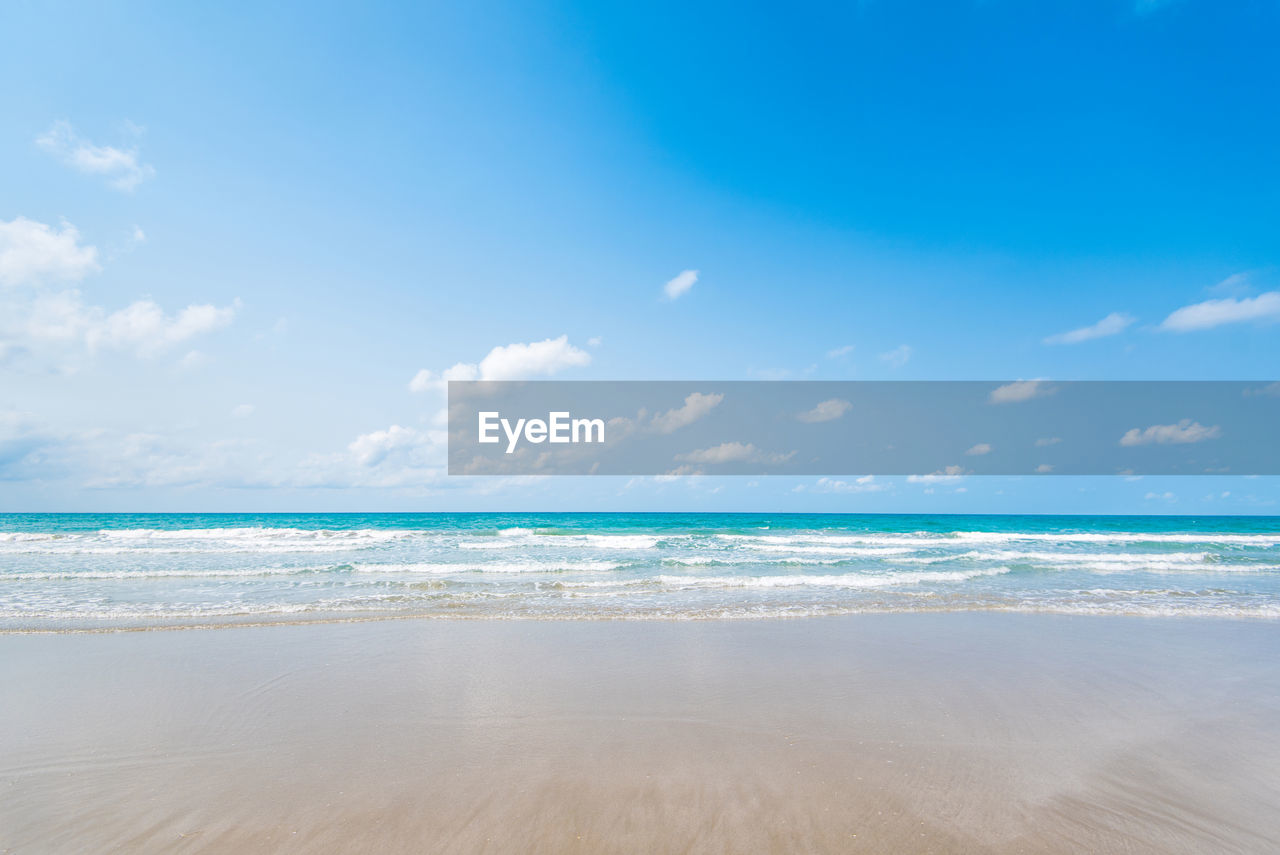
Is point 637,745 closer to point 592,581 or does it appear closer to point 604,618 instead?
point 604,618

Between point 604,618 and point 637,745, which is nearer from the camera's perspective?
point 637,745

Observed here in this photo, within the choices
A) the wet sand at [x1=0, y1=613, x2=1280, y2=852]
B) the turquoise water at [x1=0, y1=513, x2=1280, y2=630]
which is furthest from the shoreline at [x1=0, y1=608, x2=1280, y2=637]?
the wet sand at [x1=0, y1=613, x2=1280, y2=852]

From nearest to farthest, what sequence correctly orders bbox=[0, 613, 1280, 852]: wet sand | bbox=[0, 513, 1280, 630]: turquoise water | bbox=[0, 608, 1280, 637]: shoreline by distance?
bbox=[0, 613, 1280, 852]: wet sand
bbox=[0, 608, 1280, 637]: shoreline
bbox=[0, 513, 1280, 630]: turquoise water

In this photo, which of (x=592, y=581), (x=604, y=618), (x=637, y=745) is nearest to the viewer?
(x=637, y=745)

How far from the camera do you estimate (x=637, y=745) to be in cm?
535

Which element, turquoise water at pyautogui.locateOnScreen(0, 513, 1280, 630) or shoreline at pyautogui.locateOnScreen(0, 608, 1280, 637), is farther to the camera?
turquoise water at pyautogui.locateOnScreen(0, 513, 1280, 630)

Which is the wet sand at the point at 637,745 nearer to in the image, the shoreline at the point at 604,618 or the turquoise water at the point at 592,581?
the shoreline at the point at 604,618

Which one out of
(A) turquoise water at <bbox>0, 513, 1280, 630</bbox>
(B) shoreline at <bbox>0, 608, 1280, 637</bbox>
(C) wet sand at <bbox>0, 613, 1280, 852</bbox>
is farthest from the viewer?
(A) turquoise water at <bbox>0, 513, 1280, 630</bbox>

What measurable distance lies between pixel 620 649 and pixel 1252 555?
31777mm

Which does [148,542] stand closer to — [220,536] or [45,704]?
[220,536]

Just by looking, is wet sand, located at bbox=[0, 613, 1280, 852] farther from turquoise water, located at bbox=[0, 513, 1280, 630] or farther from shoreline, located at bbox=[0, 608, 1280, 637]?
turquoise water, located at bbox=[0, 513, 1280, 630]

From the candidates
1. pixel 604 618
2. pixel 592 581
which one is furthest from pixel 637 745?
pixel 592 581

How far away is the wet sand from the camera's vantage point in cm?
404

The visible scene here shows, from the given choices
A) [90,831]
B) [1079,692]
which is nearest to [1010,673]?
[1079,692]
